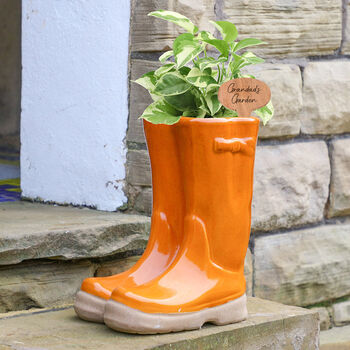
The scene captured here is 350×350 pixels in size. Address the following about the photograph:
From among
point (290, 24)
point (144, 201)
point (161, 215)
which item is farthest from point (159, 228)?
point (290, 24)

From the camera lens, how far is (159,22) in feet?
5.61

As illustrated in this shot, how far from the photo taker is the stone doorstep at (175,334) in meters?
1.22

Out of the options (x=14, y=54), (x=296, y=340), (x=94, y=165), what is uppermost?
(x=14, y=54)

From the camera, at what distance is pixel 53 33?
189 cm

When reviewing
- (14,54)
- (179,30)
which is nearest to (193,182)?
(179,30)

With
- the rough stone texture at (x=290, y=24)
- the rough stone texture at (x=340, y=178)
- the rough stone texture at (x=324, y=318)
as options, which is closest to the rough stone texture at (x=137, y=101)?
the rough stone texture at (x=290, y=24)

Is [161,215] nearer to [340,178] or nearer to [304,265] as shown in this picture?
[304,265]

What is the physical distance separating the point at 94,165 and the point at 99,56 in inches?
Answer: 10.9

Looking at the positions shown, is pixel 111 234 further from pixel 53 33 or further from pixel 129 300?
pixel 53 33

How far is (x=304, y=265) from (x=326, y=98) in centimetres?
49

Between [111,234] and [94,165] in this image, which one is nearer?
[111,234]

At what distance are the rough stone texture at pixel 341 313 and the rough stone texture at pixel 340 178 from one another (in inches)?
11.0

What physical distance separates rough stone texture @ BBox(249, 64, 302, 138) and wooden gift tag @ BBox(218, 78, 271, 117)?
1.82ft

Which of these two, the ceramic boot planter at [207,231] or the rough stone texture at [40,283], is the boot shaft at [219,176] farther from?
the rough stone texture at [40,283]
